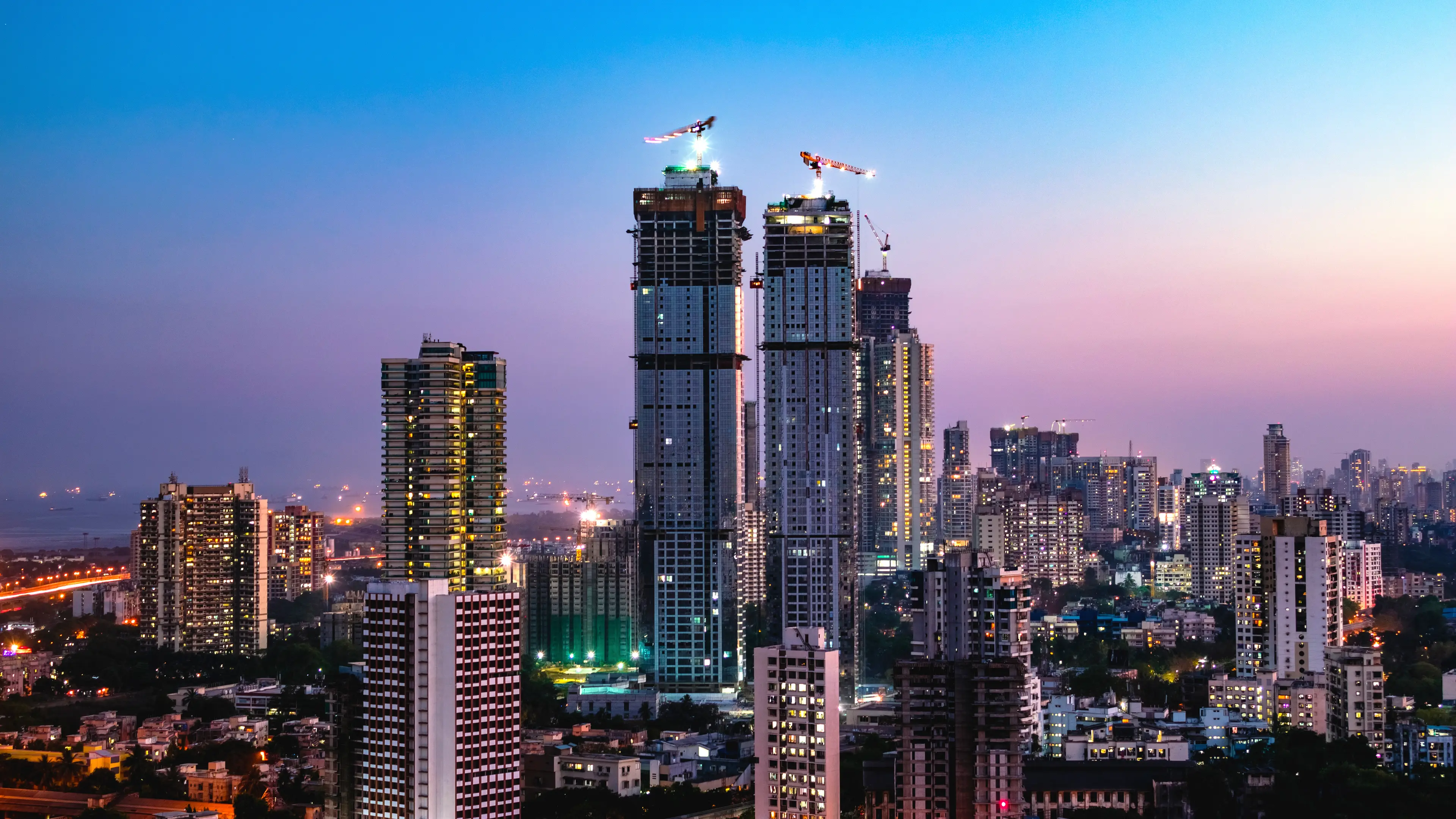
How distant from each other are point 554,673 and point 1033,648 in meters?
9.90

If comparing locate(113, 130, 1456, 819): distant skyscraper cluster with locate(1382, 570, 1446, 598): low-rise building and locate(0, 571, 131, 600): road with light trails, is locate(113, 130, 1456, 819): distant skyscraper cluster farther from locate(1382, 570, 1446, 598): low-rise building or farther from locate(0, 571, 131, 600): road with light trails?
locate(0, 571, 131, 600): road with light trails

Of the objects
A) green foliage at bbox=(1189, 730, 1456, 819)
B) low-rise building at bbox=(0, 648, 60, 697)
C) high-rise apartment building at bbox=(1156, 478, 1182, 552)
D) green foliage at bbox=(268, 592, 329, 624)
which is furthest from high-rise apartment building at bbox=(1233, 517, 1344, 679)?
high-rise apartment building at bbox=(1156, 478, 1182, 552)

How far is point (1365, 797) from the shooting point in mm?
22172

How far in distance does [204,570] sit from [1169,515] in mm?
40646

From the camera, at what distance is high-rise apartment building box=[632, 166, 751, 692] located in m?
37.4

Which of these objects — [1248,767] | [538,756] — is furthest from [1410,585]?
[538,756]

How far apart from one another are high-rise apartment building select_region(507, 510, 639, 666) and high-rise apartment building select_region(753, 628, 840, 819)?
20.8m

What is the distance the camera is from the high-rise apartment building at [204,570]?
132 feet

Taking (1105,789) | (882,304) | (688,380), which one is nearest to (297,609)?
(688,380)

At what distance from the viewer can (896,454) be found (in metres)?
56.2

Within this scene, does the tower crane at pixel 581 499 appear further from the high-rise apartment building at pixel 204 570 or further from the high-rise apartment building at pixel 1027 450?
the high-rise apartment building at pixel 1027 450

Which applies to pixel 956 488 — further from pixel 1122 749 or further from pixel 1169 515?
pixel 1122 749

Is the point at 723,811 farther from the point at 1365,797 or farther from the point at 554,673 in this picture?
the point at 554,673

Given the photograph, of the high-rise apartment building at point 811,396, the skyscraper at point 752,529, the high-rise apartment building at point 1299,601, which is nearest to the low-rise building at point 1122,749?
the high-rise apartment building at point 1299,601
